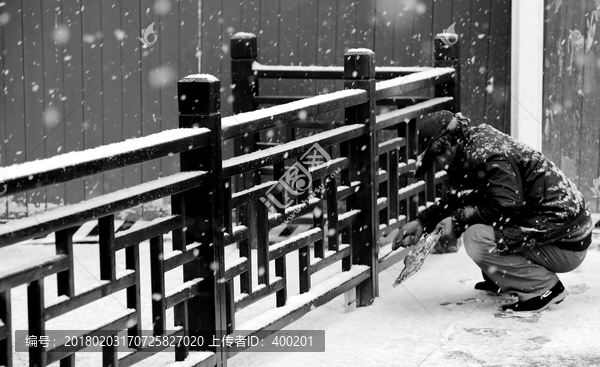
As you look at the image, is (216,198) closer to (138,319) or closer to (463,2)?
(138,319)

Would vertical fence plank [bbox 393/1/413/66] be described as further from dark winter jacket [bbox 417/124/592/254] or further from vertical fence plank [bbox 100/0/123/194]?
dark winter jacket [bbox 417/124/592/254]

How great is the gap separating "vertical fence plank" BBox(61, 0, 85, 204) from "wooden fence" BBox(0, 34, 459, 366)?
324cm

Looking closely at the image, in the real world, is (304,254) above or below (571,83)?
below

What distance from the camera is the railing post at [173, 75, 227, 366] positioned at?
13.2ft

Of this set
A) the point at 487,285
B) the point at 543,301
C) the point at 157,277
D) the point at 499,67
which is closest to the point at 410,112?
the point at 487,285

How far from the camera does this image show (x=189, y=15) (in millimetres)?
8062

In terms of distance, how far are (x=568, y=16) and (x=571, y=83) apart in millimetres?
497

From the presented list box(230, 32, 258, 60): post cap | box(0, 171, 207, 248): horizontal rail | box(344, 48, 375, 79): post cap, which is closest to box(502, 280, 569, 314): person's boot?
box(344, 48, 375, 79): post cap

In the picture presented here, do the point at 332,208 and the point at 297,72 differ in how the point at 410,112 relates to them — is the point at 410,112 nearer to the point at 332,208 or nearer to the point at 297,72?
the point at 332,208

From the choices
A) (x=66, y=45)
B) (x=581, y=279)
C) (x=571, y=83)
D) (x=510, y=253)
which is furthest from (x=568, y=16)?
(x=66, y=45)

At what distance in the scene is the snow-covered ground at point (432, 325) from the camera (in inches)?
184

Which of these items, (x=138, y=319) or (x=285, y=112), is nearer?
(x=138, y=319)

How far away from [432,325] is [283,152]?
128cm

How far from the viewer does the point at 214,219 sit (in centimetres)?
412
